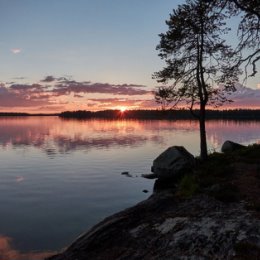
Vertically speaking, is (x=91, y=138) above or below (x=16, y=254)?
above

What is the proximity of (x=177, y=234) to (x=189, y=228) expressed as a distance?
0.52m

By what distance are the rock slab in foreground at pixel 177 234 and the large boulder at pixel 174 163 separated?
37.7 ft

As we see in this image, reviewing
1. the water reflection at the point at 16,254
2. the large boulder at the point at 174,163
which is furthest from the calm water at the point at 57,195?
the large boulder at the point at 174,163

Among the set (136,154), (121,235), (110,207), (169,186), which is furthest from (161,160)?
(136,154)

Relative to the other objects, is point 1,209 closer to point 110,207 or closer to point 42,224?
point 42,224

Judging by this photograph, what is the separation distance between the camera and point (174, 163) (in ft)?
95.2

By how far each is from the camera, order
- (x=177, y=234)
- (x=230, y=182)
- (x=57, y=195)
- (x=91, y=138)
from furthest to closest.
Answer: (x=91, y=138), (x=57, y=195), (x=230, y=182), (x=177, y=234)

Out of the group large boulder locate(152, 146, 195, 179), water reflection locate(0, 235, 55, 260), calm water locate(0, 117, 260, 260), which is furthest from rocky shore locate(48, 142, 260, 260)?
large boulder locate(152, 146, 195, 179)

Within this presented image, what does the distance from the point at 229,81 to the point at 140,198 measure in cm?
1215

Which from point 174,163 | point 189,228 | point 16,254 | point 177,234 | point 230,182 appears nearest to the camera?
point 177,234

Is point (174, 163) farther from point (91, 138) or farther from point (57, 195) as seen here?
point (91, 138)

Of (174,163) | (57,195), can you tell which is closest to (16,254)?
(57,195)

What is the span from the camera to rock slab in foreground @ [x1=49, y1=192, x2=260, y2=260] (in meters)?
11.5

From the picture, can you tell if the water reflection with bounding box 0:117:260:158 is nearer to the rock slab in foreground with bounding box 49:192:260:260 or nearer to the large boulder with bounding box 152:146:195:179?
the large boulder with bounding box 152:146:195:179
